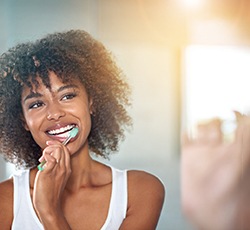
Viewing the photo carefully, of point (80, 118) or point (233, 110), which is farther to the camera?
point (233, 110)

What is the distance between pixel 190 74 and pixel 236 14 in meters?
0.22

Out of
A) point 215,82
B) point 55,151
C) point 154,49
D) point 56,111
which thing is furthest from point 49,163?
point 215,82

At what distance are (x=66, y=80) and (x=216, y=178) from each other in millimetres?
517

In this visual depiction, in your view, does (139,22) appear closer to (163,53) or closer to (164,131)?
(163,53)

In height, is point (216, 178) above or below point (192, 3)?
below

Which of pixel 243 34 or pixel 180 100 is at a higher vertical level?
pixel 243 34

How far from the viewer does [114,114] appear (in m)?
1.25

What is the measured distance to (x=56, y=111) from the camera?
1182mm

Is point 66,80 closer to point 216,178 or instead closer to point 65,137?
point 65,137

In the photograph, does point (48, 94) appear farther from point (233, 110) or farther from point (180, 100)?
point (233, 110)

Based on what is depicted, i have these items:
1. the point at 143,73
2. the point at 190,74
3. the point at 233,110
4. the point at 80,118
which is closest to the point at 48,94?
the point at 80,118

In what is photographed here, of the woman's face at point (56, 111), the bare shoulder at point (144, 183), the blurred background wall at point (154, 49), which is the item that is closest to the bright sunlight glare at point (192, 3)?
the blurred background wall at point (154, 49)

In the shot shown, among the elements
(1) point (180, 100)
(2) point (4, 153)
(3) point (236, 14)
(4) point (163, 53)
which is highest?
(3) point (236, 14)

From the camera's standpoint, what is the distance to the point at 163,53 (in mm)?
1275
